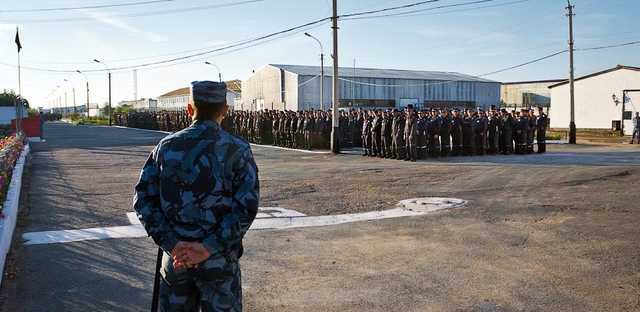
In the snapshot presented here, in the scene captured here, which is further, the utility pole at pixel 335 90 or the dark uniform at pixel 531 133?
the utility pole at pixel 335 90

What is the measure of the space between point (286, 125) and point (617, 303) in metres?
21.6

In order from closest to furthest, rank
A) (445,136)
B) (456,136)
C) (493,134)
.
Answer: (445,136) < (456,136) < (493,134)

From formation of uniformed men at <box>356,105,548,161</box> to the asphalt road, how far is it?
590 cm

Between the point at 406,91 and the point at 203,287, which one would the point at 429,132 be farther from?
the point at 406,91

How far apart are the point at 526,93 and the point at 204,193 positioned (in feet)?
221

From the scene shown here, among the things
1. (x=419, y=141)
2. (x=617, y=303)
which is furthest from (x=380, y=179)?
(x=617, y=303)

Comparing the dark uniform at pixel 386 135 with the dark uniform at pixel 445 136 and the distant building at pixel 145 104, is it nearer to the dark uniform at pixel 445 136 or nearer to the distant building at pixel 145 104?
the dark uniform at pixel 445 136

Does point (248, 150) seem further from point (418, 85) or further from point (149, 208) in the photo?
point (418, 85)

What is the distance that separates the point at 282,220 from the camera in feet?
27.2

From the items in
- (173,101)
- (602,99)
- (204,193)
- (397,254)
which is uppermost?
(173,101)

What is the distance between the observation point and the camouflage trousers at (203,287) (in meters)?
2.76

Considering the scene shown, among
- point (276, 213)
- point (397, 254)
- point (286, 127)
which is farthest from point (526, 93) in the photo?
point (397, 254)

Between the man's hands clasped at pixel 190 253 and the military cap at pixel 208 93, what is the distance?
2.36 ft

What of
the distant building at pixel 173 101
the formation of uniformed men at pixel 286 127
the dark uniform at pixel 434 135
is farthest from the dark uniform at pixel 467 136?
the distant building at pixel 173 101
